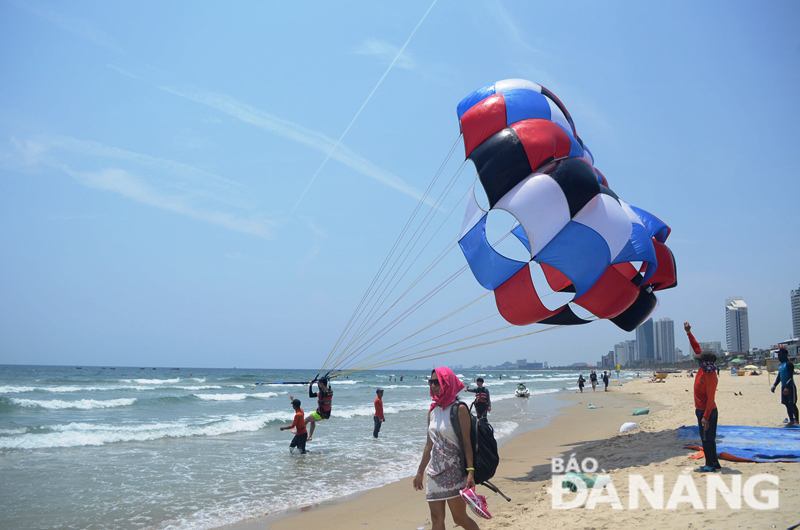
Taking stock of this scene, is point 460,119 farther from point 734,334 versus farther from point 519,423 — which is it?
point 734,334

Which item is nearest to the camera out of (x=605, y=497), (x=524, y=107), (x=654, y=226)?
(x=605, y=497)

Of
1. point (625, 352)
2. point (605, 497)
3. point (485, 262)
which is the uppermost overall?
point (485, 262)

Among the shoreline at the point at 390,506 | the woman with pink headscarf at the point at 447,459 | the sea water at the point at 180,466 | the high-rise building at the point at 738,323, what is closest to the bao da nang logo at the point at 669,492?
the shoreline at the point at 390,506

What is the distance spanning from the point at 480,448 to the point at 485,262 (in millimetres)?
4416

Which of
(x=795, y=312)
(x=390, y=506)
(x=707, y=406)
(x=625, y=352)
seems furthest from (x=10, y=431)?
(x=625, y=352)

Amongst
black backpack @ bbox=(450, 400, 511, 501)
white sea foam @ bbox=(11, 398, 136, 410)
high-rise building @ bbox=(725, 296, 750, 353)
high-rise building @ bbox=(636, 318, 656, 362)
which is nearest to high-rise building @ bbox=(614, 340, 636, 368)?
high-rise building @ bbox=(636, 318, 656, 362)

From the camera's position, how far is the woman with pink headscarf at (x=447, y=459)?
12.7 feet

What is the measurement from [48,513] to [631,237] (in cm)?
856

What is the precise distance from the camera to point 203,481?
8.59 metres

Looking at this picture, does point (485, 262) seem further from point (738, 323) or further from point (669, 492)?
point (738, 323)

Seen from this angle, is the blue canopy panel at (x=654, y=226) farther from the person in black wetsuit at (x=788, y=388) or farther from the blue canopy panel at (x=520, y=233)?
the person in black wetsuit at (x=788, y=388)

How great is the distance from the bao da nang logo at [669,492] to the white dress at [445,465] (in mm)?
2070

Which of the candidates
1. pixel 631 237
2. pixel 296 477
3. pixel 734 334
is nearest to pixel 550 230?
pixel 631 237

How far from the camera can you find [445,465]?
3926 mm
